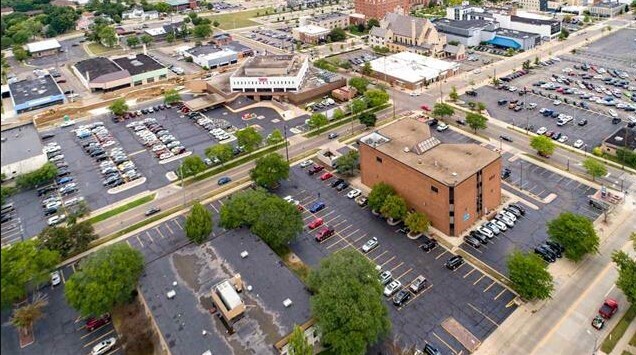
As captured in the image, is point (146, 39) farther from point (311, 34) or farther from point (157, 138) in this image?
point (157, 138)

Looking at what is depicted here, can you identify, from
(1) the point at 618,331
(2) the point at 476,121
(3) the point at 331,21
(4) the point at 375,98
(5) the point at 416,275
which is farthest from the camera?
Answer: (3) the point at 331,21

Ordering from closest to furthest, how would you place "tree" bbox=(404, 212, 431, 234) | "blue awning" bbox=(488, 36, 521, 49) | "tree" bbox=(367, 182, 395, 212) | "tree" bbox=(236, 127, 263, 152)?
"tree" bbox=(404, 212, 431, 234), "tree" bbox=(367, 182, 395, 212), "tree" bbox=(236, 127, 263, 152), "blue awning" bbox=(488, 36, 521, 49)

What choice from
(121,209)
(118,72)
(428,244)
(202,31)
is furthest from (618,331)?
(202,31)

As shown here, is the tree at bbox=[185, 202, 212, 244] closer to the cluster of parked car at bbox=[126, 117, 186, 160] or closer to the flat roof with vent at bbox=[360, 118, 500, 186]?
the flat roof with vent at bbox=[360, 118, 500, 186]

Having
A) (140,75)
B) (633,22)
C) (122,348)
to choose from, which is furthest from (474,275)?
(633,22)

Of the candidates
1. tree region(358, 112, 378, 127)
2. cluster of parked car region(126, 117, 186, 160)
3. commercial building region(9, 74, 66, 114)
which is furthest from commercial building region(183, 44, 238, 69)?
tree region(358, 112, 378, 127)

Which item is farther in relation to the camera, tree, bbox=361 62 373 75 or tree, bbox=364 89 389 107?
tree, bbox=361 62 373 75
